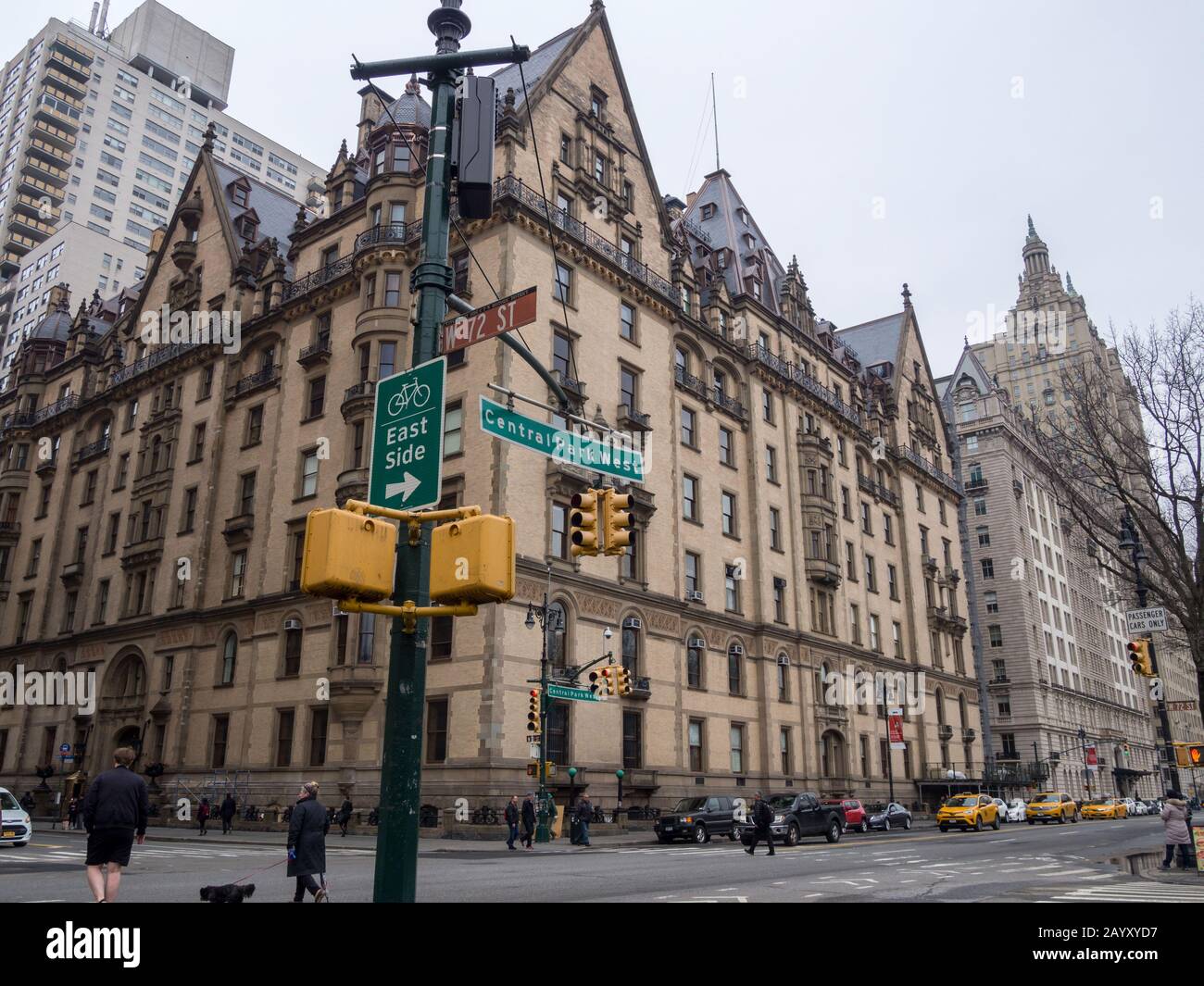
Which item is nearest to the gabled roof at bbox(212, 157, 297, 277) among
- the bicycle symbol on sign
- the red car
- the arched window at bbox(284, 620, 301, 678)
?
the arched window at bbox(284, 620, 301, 678)

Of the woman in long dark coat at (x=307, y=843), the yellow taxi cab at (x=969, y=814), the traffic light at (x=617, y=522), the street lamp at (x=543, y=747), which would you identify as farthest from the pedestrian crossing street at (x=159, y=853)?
the yellow taxi cab at (x=969, y=814)

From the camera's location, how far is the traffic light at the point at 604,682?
99.8 ft

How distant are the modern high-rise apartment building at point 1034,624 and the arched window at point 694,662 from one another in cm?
4108

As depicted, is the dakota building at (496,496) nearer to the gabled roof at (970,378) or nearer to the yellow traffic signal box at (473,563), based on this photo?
the yellow traffic signal box at (473,563)

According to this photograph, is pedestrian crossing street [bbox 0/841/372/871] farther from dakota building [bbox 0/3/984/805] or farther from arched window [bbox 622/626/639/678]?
arched window [bbox 622/626/639/678]

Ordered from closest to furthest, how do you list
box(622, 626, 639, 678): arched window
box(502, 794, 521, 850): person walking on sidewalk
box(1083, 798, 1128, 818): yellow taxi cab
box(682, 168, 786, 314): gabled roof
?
box(502, 794, 521, 850): person walking on sidewalk < box(622, 626, 639, 678): arched window < box(682, 168, 786, 314): gabled roof < box(1083, 798, 1128, 818): yellow taxi cab

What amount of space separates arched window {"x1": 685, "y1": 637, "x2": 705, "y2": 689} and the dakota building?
12cm

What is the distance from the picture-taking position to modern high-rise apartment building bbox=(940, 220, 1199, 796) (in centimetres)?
8444
